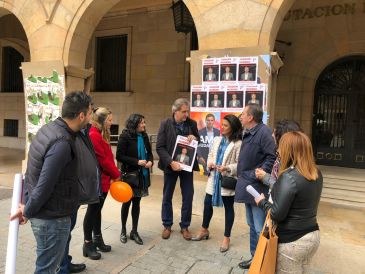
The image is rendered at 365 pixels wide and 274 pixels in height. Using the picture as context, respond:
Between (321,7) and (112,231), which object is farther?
(321,7)

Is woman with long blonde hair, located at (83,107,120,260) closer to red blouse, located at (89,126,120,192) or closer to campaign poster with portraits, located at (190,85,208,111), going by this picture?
red blouse, located at (89,126,120,192)

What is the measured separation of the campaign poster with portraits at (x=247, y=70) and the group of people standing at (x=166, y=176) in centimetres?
124

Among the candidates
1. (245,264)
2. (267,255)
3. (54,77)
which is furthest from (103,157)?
(54,77)

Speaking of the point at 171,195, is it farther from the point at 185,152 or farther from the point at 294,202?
the point at 294,202

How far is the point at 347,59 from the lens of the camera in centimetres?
894

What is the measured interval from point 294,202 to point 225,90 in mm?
3302

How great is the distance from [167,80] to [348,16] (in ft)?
17.3

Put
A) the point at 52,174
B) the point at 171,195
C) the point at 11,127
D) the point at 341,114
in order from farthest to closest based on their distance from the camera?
the point at 11,127 < the point at 341,114 < the point at 171,195 < the point at 52,174

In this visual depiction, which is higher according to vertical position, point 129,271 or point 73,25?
point 73,25

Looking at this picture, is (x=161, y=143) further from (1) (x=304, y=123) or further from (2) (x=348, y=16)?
(2) (x=348, y=16)

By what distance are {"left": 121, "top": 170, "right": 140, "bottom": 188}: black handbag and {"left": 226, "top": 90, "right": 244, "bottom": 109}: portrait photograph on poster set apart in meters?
1.89

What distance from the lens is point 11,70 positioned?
14.9m

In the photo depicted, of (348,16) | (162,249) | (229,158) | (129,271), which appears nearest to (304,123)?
(348,16)

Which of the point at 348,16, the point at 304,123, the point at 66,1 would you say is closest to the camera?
the point at 66,1
